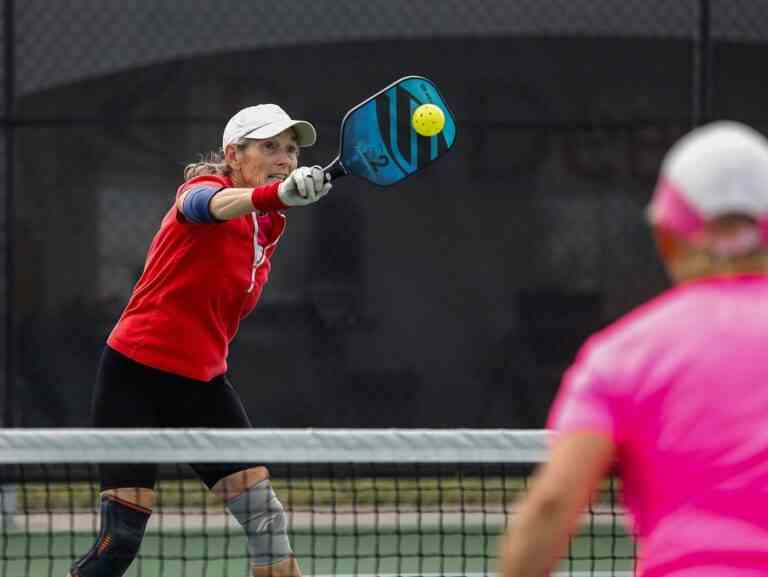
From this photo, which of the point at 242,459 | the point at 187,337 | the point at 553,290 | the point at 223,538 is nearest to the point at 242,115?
the point at 187,337

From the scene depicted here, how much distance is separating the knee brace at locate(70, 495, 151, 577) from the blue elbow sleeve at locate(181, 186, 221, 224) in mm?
697

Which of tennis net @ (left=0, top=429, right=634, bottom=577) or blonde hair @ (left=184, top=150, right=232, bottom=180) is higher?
blonde hair @ (left=184, top=150, right=232, bottom=180)

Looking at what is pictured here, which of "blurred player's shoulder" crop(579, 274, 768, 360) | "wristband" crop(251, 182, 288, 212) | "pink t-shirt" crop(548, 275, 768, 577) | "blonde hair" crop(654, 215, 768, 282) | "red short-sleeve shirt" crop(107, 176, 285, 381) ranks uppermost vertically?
"wristband" crop(251, 182, 288, 212)

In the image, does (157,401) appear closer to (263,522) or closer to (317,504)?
(263,522)

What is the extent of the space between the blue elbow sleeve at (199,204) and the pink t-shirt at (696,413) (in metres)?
2.04

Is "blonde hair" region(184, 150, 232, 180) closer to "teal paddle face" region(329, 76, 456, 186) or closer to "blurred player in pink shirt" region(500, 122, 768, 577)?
"teal paddle face" region(329, 76, 456, 186)

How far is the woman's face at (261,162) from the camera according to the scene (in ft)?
13.0

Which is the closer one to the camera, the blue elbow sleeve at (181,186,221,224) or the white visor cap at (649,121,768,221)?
the white visor cap at (649,121,768,221)

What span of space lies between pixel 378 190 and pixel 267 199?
306cm

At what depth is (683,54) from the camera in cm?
669

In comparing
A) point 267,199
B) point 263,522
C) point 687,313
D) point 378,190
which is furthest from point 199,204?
point 378,190

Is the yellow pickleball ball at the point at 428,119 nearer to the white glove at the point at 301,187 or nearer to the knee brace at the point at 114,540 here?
the white glove at the point at 301,187

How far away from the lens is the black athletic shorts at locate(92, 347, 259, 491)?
3881 mm

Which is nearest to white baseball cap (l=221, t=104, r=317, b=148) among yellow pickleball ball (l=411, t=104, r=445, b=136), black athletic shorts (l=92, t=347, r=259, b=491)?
yellow pickleball ball (l=411, t=104, r=445, b=136)
